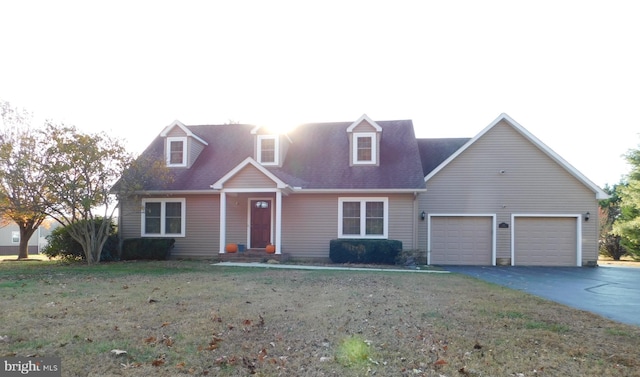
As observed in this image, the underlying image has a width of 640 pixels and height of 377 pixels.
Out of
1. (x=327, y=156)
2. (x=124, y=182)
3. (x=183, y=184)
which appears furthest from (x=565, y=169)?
(x=124, y=182)

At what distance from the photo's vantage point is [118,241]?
19062 millimetres

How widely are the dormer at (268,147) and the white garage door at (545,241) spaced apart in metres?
10.5

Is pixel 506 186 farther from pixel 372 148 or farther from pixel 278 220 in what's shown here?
pixel 278 220

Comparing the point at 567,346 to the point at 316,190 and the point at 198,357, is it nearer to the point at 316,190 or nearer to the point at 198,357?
the point at 198,357

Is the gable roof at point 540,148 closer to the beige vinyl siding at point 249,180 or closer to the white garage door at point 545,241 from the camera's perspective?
the white garage door at point 545,241

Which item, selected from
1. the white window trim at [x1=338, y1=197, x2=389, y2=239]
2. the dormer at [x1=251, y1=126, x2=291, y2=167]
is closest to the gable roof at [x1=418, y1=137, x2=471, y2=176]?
the white window trim at [x1=338, y1=197, x2=389, y2=239]

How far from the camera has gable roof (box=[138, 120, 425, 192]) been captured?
60.4 ft

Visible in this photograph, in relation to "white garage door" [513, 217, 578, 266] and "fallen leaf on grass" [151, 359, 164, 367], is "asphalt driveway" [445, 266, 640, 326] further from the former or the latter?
"fallen leaf on grass" [151, 359, 164, 367]

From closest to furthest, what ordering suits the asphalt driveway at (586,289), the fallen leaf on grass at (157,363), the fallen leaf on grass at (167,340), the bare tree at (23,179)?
1. the fallen leaf on grass at (157,363)
2. the fallen leaf on grass at (167,340)
3. the asphalt driveway at (586,289)
4. the bare tree at (23,179)

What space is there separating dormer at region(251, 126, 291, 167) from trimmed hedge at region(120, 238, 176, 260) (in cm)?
521

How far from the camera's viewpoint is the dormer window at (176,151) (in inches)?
804

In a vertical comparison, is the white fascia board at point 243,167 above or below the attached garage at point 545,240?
above

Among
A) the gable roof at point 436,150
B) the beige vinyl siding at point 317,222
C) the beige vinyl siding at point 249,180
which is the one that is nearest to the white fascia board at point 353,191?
the beige vinyl siding at point 317,222

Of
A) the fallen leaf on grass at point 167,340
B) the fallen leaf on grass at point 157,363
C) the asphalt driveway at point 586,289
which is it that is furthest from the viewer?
the asphalt driveway at point 586,289
